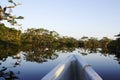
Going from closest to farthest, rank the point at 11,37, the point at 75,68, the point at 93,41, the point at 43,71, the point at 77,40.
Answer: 1. the point at 75,68
2. the point at 43,71
3. the point at 11,37
4. the point at 93,41
5. the point at 77,40

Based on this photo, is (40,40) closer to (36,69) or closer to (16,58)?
(16,58)

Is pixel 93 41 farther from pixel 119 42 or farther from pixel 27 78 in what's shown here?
pixel 27 78

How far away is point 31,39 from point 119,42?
1591 cm

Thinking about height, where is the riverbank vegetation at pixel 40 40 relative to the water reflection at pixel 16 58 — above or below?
above

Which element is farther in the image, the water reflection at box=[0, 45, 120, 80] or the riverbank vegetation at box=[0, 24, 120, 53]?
the riverbank vegetation at box=[0, 24, 120, 53]

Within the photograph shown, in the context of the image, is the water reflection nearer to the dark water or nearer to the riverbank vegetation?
the dark water

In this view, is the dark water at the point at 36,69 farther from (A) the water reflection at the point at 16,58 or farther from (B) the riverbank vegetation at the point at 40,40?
(B) the riverbank vegetation at the point at 40,40

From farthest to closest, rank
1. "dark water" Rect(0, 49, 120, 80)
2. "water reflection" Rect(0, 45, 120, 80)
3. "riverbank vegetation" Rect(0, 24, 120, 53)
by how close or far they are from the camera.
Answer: "riverbank vegetation" Rect(0, 24, 120, 53) < "water reflection" Rect(0, 45, 120, 80) < "dark water" Rect(0, 49, 120, 80)

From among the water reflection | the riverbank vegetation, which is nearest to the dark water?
the water reflection

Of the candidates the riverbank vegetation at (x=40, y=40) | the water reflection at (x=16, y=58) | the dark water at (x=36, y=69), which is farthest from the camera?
the riverbank vegetation at (x=40, y=40)

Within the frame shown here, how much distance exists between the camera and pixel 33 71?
35.6 feet

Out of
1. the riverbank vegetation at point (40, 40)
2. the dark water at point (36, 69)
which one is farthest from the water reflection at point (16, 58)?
the riverbank vegetation at point (40, 40)

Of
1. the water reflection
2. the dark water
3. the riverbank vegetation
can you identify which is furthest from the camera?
the riverbank vegetation

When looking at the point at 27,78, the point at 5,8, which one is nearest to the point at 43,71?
the point at 27,78
